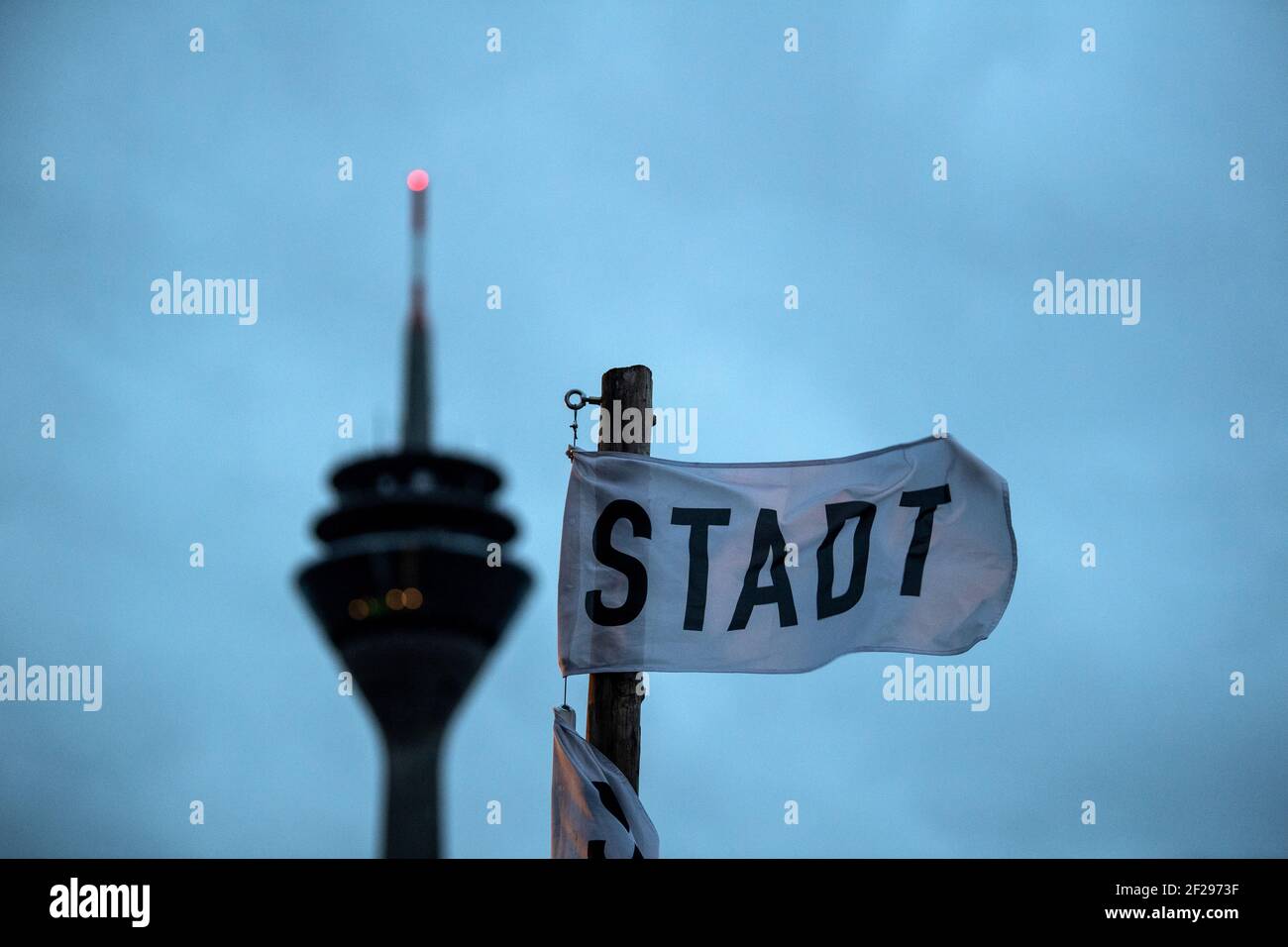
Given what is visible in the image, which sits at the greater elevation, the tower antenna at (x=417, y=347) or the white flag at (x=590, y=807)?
the tower antenna at (x=417, y=347)

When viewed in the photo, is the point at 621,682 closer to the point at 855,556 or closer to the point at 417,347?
the point at 855,556

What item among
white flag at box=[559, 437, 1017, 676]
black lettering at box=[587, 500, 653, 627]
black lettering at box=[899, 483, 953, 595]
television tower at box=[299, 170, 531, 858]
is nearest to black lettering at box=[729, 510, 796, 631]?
white flag at box=[559, 437, 1017, 676]

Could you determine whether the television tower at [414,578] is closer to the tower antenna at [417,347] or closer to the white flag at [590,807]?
the tower antenna at [417,347]

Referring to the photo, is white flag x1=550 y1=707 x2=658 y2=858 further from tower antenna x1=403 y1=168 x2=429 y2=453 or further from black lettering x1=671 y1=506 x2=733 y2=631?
tower antenna x1=403 y1=168 x2=429 y2=453

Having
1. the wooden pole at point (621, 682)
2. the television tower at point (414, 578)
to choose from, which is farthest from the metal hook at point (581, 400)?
the television tower at point (414, 578)

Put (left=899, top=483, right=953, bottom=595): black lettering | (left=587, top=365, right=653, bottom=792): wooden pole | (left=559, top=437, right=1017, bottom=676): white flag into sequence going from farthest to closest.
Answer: (left=899, top=483, right=953, bottom=595): black lettering, (left=559, top=437, right=1017, bottom=676): white flag, (left=587, top=365, right=653, bottom=792): wooden pole
